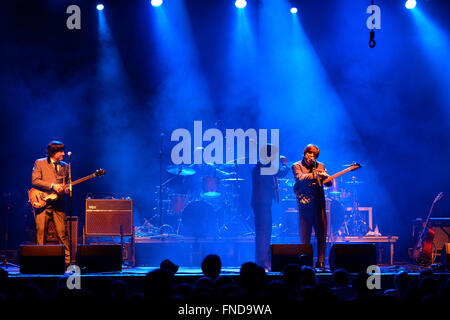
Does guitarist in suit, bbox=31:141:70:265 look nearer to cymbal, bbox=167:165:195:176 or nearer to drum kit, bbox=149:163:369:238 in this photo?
drum kit, bbox=149:163:369:238

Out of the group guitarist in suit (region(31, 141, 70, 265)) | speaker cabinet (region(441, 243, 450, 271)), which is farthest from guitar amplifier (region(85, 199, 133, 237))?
speaker cabinet (region(441, 243, 450, 271))

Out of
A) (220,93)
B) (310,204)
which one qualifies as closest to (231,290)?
(310,204)

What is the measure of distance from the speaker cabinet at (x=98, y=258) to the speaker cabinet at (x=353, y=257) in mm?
3120

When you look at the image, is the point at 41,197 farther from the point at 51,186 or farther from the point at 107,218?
the point at 107,218

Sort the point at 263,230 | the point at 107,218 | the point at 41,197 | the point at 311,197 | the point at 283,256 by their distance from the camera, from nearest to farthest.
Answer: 1. the point at 283,256
2. the point at 311,197
3. the point at 41,197
4. the point at 263,230
5. the point at 107,218

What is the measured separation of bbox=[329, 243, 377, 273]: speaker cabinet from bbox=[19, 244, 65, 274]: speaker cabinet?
380cm

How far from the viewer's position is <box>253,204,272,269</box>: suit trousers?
364 inches

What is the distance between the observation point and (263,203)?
9195 mm

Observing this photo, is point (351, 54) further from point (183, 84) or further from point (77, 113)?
point (77, 113)

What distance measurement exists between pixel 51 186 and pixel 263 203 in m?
3.64

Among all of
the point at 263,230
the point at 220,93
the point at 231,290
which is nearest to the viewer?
the point at 231,290

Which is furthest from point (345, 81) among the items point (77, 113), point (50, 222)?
point (50, 222)

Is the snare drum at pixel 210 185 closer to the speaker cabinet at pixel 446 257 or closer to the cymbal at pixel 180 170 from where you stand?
the cymbal at pixel 180 170

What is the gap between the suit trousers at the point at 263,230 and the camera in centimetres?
924
